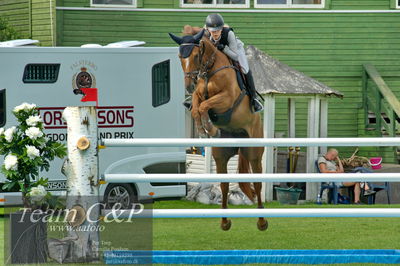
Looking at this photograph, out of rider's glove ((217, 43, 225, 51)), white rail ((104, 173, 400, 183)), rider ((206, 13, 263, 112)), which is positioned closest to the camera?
white rail ((104, 173, 400, 183))

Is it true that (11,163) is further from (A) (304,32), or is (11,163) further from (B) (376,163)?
(A) (304,32)

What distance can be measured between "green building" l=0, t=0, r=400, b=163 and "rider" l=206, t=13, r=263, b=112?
9968mm

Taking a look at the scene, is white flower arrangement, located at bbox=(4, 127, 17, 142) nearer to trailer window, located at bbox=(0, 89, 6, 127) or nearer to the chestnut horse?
the chestnut horse

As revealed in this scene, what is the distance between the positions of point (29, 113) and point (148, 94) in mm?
6728

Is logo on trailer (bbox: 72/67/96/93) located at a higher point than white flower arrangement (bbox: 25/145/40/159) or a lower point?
higher

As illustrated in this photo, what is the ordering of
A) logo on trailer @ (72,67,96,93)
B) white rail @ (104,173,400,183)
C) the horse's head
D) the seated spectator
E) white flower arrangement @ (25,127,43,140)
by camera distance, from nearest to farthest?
white rail @ (104,173,400,183) < white flower arrangement @ (25,127,43,140) < the horse's head < logo on trailer @ (72,67,96,93) < the seated spectator

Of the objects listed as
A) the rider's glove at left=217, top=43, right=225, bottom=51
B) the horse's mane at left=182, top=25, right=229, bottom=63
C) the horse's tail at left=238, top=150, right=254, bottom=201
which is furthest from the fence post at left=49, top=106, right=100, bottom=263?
the horse's tail at left=238, top=150, right=254, bottom=201

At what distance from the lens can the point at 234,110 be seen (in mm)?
8047

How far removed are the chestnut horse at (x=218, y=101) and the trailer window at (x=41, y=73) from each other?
17.7ft

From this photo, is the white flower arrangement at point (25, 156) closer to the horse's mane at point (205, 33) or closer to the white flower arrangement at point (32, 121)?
the white flower arrangement at point (32, 121)

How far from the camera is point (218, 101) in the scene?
784cm

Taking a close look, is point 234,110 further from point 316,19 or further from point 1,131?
point 316,19

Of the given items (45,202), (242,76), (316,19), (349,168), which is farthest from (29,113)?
(316,19)

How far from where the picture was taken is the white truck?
12.9 meters
